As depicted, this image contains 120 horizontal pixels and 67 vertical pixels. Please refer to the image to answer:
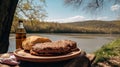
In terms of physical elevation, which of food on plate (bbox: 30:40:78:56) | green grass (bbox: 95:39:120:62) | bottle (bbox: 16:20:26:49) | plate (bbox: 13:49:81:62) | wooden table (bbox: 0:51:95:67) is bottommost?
green grass (bbox: 95:39:120:62)

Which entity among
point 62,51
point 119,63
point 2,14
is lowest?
point 119,63

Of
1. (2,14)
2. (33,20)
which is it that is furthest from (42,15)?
(2,14)

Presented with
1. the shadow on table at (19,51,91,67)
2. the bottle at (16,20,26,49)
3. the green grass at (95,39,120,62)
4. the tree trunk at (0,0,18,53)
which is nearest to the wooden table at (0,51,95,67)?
the shadow on table at (19,51,91,67)

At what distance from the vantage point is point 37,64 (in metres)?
1.79

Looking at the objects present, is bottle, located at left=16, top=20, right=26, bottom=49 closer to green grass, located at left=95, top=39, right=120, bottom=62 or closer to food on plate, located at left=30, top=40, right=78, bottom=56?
food on plate, located at left=30, top=40, right=78, bottom=56

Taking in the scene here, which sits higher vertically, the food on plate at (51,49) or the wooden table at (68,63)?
the food on plate at (51,49)

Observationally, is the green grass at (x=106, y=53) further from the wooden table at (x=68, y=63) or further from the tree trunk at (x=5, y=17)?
the tree trunk at (x=5, y=17)

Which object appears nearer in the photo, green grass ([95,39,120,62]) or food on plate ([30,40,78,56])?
food on plate ([30,40,78,56])

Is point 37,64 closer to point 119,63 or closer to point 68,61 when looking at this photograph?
point 68,61

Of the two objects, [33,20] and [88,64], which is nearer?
[88,64]

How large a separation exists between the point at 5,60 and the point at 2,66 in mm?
74

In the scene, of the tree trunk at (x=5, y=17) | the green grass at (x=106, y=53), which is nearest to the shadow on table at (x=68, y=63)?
the green grass at (x=106, y=53)

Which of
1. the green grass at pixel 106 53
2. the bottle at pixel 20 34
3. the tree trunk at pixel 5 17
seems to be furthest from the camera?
the tree trunk at pixel 5 17

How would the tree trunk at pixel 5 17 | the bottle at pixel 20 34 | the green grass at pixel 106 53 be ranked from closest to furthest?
the bottle at pixel 20 34 → the green grass at pixel 106 53 → the tree trunk at pixel 5 17
